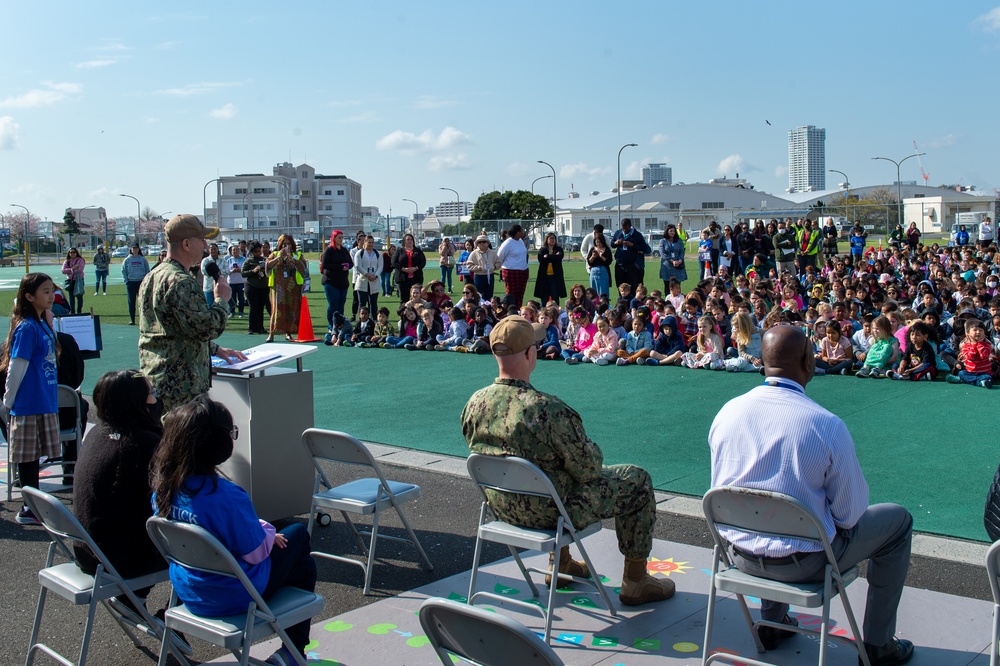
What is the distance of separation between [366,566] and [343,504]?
0.41m

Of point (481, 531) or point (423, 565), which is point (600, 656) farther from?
point (423, 565)

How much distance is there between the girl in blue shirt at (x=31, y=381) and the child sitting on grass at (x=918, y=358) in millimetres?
8784

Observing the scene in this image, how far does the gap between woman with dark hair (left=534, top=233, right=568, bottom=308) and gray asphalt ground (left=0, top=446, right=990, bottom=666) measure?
10.7 metres

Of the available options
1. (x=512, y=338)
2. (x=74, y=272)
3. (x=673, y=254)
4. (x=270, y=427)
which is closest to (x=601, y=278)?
(x=673, y=254)

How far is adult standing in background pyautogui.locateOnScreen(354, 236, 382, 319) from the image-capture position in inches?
677

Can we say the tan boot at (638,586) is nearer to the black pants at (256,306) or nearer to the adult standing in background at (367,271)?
the adult standing in background at (367,271)

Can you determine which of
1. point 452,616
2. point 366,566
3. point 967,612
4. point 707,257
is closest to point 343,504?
point 366,566

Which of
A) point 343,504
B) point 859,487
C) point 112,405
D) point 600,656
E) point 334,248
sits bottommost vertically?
point 600,656

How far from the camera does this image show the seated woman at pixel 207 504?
359 centimetres

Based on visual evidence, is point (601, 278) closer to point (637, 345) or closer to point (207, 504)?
point (637, 345)

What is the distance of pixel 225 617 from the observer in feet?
11.8

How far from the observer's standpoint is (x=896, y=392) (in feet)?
33.7

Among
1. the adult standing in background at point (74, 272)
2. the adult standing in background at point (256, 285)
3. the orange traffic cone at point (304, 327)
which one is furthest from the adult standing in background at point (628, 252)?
the adult standing in background at point (74, 272)

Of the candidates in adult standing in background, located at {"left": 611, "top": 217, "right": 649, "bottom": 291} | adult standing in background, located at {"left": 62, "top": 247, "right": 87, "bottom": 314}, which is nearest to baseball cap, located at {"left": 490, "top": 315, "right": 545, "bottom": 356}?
adult standing in background, located at {"left": 611, "top": 217, "right": 649, "bottom": 291}
